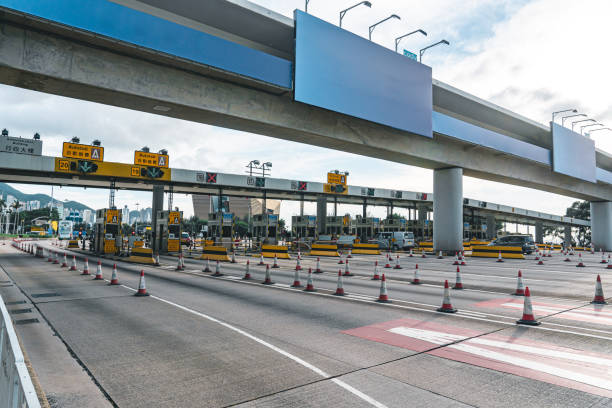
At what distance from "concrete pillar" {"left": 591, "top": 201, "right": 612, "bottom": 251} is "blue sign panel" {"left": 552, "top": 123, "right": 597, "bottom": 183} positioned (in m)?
10.1

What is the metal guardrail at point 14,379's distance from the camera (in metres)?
2.73

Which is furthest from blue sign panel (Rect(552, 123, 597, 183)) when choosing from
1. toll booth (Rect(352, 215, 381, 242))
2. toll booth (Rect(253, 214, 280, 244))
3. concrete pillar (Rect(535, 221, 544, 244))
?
concrete pillar (Rect(535, 221, 544, 244))

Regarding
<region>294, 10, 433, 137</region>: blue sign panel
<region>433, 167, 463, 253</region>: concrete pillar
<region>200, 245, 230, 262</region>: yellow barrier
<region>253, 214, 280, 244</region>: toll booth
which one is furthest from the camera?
<region>253, 214, 280, 244</region>: toll booth

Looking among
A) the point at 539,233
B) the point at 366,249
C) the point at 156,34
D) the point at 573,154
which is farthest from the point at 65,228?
the point at 539,233

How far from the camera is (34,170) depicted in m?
29.6

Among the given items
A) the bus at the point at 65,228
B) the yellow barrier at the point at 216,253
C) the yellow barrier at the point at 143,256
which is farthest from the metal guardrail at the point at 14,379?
the bus at the point at 65,228

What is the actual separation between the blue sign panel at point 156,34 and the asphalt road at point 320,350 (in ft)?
28.9

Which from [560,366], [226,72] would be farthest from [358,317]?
[226,72]

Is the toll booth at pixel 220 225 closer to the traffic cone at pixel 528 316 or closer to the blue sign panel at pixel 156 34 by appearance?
the blue sign panel at pixel 156 34

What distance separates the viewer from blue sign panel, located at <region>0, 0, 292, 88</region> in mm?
12859

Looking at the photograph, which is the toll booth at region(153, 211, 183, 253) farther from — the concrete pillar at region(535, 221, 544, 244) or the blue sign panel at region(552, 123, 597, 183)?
the concrete pillar at region(535, 221, 544, 244)

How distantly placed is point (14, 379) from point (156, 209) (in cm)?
3806

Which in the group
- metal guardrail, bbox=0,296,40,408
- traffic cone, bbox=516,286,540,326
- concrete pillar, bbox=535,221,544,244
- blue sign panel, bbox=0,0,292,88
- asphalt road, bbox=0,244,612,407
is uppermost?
blue sign panel, bbox=0,0,292,88

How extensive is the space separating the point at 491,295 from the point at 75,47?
16.2 m
